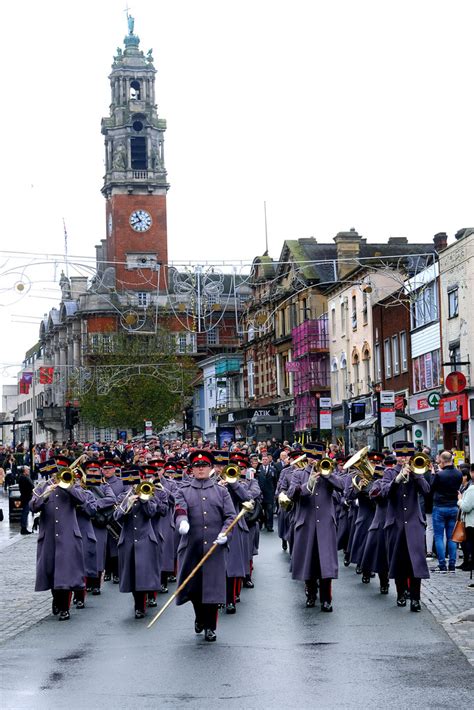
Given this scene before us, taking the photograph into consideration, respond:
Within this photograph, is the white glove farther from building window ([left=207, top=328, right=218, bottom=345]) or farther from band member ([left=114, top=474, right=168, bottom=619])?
building window ([left=207, top=328, right=218, bottom=345])

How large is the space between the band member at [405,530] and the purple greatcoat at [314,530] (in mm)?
650

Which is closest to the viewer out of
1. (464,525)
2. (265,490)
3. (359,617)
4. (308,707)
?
(308,707)

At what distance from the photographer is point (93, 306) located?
113125 mm

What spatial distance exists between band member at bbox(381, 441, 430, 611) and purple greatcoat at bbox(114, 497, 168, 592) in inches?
107

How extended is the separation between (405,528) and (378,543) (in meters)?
1.45

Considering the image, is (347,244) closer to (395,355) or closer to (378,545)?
(395,355)

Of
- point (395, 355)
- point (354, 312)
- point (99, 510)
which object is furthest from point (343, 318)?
point (99, 510)

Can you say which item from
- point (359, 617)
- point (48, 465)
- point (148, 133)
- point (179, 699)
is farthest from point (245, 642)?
point (148, 133)

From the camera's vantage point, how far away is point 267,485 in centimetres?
3059

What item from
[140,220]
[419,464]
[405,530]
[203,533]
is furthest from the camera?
[140,220]

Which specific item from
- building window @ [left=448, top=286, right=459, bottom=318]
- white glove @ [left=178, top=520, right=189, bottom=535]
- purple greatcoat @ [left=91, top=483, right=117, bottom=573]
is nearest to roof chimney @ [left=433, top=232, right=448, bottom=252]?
building window @ [left=448, top=286, right=459, bottom=318]

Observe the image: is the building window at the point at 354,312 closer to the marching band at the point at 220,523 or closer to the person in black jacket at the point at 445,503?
the person in black jacket at the point at 445,503

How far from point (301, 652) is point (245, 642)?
3.14ft

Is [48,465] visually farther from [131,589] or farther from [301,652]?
[301,652]
